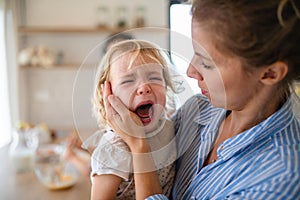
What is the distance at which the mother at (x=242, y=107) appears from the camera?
0.56 metres

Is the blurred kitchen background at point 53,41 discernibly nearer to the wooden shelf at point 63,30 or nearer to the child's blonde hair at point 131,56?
the wooden shelf at point 63,30

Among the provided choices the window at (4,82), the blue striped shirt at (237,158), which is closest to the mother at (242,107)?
the blue striped shirt at (237,158)

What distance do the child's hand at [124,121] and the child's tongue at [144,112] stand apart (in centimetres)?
1

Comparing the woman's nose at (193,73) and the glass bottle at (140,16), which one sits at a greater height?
the glass bottle at (140,16)

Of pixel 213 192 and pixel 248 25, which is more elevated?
pixel 248 25

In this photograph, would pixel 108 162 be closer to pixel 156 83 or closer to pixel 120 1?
pixel 156 83

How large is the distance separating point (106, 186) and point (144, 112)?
0.18 meters

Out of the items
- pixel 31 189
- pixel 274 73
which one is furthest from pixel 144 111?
pixel 31 189

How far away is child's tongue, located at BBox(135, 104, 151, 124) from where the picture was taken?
708 millimetres

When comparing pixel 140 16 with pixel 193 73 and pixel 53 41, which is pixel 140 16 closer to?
pixel 53 41

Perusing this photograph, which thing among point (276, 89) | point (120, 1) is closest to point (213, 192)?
point (276, 89)

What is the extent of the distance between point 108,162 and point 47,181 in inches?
46.4

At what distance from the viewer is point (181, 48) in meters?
0.67

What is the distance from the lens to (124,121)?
0.70 m
